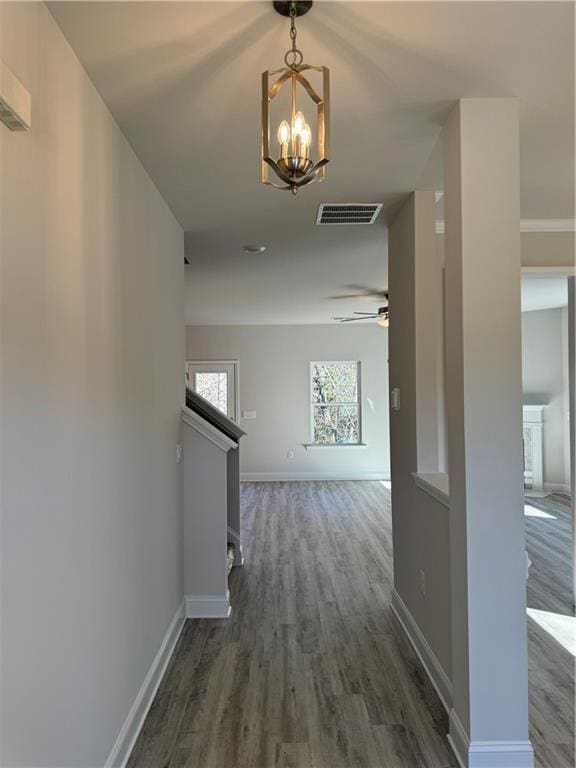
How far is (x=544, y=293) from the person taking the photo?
5.88 metres

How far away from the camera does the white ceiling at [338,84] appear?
4.60 feet

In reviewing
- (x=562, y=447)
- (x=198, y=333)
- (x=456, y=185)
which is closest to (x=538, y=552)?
(x=562, y=447)

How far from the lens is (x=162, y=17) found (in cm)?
139

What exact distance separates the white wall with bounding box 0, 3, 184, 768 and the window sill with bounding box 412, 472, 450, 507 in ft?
4.51

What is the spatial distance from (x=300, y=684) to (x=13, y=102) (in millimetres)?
2619

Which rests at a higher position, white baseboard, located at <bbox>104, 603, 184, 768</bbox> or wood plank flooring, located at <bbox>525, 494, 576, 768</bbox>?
white baseboard, located at <bbox>104, 603, 184, 768</bbox>

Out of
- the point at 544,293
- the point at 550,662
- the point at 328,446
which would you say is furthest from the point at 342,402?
the point at 550,662

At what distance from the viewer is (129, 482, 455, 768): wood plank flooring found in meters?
1.96

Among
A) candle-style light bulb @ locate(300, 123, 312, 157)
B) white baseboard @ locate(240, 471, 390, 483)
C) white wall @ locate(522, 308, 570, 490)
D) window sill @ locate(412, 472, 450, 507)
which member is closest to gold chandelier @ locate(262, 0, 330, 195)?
candle-style light bulb @ locate(300, 123, 312, 157)

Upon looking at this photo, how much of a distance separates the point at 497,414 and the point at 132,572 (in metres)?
1.63

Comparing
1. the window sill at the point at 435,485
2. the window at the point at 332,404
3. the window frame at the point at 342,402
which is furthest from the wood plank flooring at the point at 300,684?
the window at the point at 332,404

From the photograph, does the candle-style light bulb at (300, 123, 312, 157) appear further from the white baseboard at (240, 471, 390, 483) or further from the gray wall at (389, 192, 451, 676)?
the white baseboard at (240, 471, 390, 483)

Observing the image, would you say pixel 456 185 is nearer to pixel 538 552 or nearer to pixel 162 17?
pixel 162 17

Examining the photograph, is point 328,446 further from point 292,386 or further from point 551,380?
point 551,380
